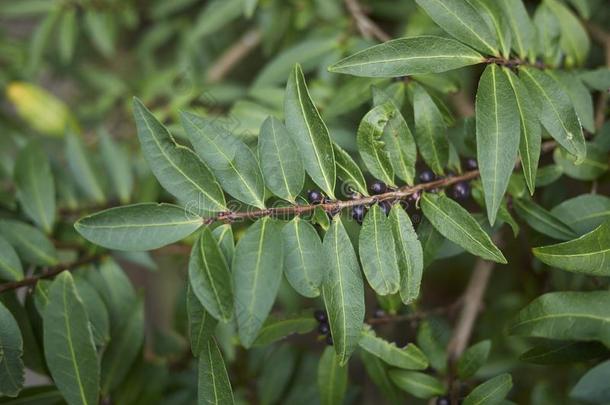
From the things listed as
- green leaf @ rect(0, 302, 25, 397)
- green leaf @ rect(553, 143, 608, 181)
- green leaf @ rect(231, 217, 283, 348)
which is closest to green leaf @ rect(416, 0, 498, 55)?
green leaf @ rect(553, 143, 608, 181)

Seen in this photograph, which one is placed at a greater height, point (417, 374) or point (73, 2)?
point (73, 2)

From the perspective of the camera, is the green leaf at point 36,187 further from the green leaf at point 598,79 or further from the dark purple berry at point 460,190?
the green leaf at point 598,79

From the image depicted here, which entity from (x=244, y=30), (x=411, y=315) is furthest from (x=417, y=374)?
(x=244, y=30)

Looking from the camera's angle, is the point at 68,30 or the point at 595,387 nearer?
the point at 595,387

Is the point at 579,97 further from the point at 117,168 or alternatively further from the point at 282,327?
the point at 117,168

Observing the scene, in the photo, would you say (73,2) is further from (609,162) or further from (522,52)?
(609,162)

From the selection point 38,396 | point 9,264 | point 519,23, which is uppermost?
point 519,23

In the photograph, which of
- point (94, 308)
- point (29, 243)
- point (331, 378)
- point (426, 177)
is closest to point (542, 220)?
point (426, 177)
